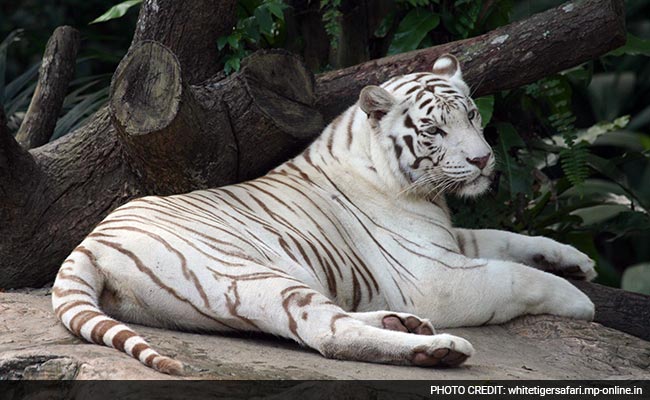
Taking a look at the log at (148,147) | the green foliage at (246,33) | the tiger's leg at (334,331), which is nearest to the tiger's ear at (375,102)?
the log at (148,147)

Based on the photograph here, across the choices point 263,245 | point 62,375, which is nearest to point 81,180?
point 263,245

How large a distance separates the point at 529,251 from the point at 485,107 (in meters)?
1.27

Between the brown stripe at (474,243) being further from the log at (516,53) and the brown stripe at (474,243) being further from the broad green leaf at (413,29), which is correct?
the broad green leaf at (413,29)

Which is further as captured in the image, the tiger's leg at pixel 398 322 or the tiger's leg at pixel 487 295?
the tiger's leg at pixel 487 295

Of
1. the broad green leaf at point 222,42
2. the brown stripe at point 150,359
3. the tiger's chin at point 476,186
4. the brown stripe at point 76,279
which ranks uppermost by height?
the broad green leaf at point 222,42

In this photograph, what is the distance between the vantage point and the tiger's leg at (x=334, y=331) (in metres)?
3.42

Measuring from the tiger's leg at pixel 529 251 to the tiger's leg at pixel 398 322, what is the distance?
142 cm

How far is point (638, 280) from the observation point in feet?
23.8

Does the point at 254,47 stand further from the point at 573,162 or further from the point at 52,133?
the point at 573,162

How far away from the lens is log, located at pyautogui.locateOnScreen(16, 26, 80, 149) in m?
6.14

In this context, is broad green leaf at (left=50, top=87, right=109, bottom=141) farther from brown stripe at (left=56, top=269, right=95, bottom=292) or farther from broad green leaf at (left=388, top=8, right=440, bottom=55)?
brown stripe at (left=56, top=269, right=95, bottom=292)

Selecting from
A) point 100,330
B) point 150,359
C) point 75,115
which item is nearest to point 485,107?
point 75,115

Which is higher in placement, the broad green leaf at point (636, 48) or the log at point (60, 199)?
the broad green leaf at point (636, 48)

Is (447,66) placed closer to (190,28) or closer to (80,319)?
(190,28)
